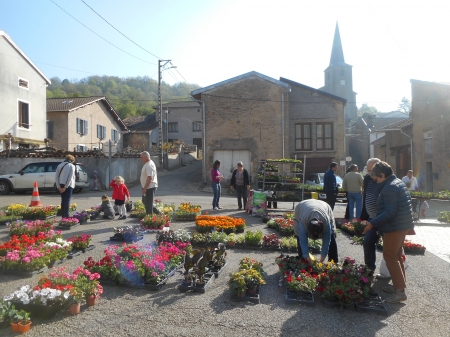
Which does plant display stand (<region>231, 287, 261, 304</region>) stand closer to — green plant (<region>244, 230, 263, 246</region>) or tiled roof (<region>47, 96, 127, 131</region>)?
green plant (<region>244, 230, 263, 246</region>)

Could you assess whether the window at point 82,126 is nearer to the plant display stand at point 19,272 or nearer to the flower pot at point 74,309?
the plant display stand at point 19,272

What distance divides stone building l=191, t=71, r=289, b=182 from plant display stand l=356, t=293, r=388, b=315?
22437 mm

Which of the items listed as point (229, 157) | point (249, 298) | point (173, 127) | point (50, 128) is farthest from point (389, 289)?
point (173, 127)

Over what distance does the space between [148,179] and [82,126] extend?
92.7ft

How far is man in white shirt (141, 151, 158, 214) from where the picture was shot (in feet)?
32.6

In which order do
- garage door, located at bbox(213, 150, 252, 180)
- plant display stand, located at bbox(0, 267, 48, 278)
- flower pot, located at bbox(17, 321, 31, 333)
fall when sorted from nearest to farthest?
flower pot, located at bbox(17, 321, 31, 333)
plant display stand, located at bbox(0, 267, 48, 278)
garage door, located at bbox(213, 150, 252, 180)

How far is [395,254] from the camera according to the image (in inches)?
211

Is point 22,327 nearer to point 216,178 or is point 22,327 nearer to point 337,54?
point 216,178

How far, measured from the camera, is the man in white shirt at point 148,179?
993 centimetres

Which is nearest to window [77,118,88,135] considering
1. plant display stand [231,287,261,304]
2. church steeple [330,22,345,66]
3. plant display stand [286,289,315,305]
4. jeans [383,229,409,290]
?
plant display stand [231,287,261,304]

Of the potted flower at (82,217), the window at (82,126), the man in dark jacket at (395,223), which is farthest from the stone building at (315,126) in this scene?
the man in dark jacket at (395,223)

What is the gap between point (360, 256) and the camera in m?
7.93

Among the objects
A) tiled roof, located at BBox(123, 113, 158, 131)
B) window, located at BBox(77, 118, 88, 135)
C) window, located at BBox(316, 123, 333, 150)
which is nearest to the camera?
window, located at BBox(316, 123, 333, 150)

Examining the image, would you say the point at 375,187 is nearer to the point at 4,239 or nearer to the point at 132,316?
the point at 132,316
